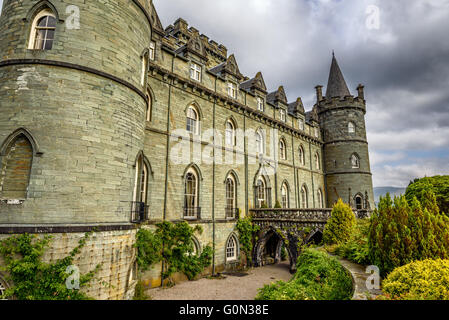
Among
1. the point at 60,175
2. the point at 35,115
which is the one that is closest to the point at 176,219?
the point at 60,175

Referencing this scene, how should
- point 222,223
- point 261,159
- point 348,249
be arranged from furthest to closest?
point 261,159 → point 222,223 → point 348,249

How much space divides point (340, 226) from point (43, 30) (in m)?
15.4

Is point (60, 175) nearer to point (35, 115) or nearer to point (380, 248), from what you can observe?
point (35, 115)

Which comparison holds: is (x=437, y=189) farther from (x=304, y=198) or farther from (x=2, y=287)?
(x=2, y=287)

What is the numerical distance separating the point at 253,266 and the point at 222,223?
4258 millimetres

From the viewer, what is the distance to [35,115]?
803cm

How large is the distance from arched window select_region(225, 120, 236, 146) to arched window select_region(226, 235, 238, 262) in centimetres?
667

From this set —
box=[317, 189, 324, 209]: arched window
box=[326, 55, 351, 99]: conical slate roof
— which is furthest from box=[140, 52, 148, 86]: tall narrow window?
box=[326, 55, 351, 99]: conical slate roof

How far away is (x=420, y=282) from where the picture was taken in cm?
500

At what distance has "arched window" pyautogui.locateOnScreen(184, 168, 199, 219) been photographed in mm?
15141

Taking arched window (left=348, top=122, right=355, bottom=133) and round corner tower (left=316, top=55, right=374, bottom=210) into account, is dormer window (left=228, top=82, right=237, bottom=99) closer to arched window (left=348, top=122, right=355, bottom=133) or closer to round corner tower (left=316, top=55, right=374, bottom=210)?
round corner tower (left=316, top=55, right=374, bottom=210)

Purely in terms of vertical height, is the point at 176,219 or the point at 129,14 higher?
the point at 129,14
